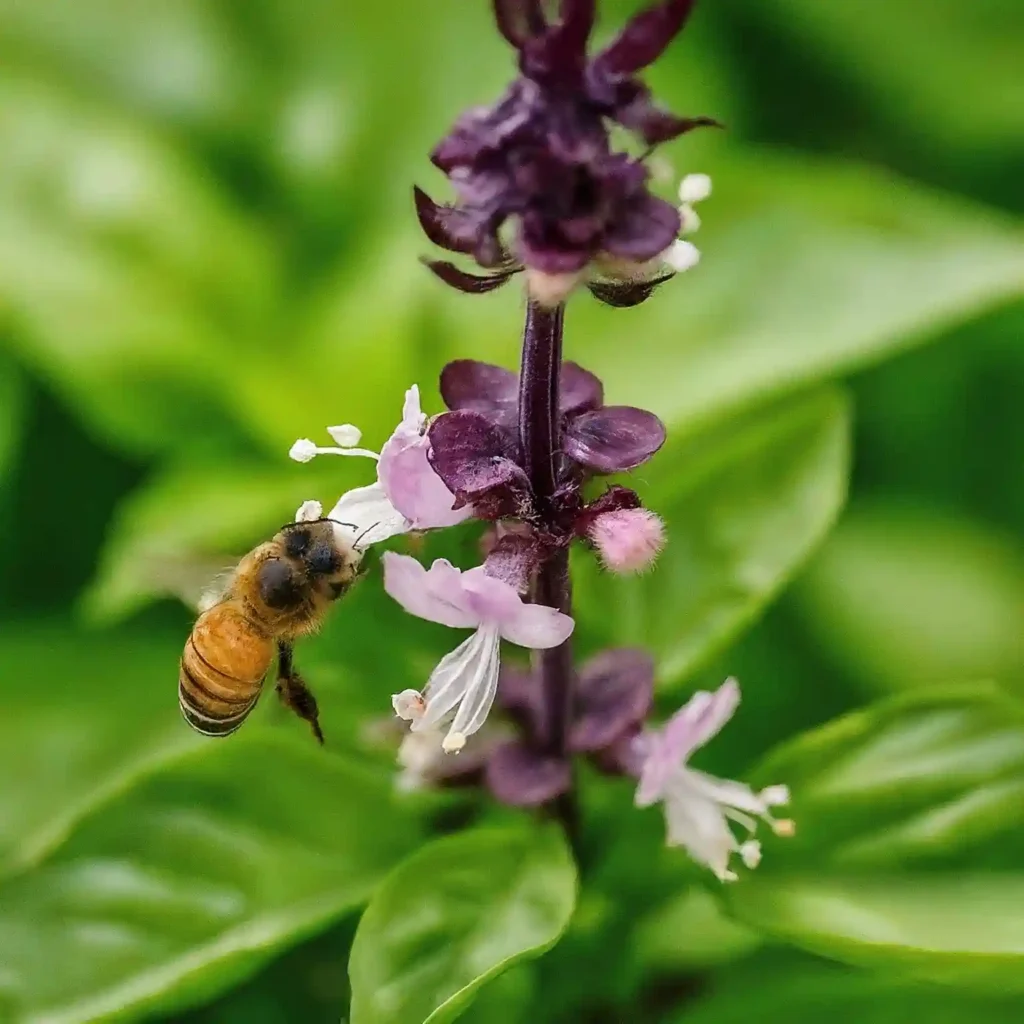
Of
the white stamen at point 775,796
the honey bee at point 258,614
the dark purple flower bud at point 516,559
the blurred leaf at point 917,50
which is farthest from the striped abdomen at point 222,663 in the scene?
the blurred leaf at point 917,50

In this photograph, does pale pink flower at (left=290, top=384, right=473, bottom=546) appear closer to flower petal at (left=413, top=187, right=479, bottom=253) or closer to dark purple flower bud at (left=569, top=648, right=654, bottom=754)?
flower petal at (left=413, top=187, right=479, bottom=253)

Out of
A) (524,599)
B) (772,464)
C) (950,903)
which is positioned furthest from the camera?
(772,464)

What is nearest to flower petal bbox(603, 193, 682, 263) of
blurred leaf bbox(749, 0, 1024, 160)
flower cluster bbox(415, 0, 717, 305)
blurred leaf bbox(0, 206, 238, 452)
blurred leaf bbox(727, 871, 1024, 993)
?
flower cluster bbox(415, 0, 717, 305)

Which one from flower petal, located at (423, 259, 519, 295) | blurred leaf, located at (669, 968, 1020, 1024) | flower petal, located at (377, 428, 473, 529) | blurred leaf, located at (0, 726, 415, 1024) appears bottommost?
blurred leaf, located at (669, 968, 1020, 1024)

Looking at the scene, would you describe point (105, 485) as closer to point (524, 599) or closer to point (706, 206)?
point (706, 206)

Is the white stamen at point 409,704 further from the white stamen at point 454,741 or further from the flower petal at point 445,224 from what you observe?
the flower petal at point 445,224

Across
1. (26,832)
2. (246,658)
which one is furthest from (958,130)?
(26,832)
